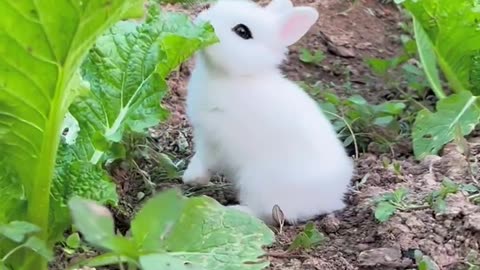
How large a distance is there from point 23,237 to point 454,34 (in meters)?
1.82

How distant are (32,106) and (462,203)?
45.5 inches

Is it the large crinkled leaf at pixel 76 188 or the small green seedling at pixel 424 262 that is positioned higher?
the large crinkled leaf at pixel 76 188

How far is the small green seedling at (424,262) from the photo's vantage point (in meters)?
2.42

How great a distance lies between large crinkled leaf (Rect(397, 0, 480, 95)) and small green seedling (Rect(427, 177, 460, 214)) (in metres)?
0.82

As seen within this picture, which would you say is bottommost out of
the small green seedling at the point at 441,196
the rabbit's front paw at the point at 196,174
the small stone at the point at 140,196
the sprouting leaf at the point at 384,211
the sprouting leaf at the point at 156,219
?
the small stone at the point at 140,196

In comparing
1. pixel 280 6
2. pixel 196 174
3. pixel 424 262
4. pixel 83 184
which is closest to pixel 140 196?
pixel 196 174

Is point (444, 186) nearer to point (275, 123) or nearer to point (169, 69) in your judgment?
point (275, 123)

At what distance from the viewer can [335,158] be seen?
2859mm

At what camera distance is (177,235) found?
7.26 ft

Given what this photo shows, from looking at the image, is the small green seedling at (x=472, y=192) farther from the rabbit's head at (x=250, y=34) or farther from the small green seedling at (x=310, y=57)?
the small green seedling at (x=310, y=57)

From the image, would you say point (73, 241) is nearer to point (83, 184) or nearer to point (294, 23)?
point (83, 184)

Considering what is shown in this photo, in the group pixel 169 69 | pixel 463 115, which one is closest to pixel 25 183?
pixel 169 69

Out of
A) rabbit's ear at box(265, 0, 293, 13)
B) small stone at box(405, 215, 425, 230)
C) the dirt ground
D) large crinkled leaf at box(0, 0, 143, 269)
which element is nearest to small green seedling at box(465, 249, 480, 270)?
the dirt ground

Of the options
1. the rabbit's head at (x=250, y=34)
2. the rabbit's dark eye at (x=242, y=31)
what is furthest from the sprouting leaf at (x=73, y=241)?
the rabbit's dark eye at (x=242, y=31)
